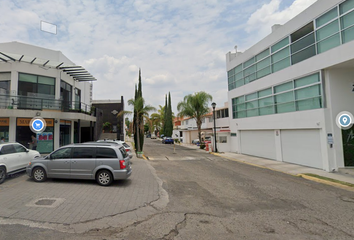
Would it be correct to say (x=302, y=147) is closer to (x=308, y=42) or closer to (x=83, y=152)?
(x=308, y=42)

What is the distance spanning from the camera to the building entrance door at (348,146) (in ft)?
37.9

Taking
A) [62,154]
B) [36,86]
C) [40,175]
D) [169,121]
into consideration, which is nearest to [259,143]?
[62,154]

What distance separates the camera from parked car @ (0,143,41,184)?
7785 millimetres

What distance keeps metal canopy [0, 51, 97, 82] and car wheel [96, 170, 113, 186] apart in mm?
10902

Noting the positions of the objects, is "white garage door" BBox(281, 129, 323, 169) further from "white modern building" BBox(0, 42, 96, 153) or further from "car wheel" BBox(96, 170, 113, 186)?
"white modern building" BBox(0, 42, 96, 153)

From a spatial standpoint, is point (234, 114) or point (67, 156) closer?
point (67, 156)

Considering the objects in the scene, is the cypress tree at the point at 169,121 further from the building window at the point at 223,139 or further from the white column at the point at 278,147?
the white column at the point at 278,147

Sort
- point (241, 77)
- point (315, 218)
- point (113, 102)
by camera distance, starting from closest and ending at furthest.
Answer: point (315, 218)
point (241, 77)
point (113, 102)

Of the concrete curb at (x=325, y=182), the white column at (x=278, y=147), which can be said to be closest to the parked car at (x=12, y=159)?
the concrete curb at (x=325, y=182)

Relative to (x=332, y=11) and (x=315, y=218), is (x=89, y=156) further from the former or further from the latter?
(x=332, y=11)

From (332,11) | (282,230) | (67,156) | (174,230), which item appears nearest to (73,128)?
(67,156)

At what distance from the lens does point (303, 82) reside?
13.5 metres

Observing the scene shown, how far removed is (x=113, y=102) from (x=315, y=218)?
3221cm

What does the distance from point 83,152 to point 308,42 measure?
14958mm
